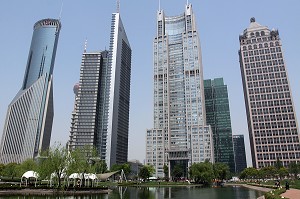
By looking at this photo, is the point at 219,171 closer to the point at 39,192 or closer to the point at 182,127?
the point at 182,127

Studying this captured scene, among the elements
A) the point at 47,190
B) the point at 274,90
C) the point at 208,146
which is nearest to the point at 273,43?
the point at 274,90

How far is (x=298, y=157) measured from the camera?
528 ft

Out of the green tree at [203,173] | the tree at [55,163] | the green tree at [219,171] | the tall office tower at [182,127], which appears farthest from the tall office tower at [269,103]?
the tree at [55,163]

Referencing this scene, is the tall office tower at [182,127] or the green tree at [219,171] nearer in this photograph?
the green tree at [219,171]

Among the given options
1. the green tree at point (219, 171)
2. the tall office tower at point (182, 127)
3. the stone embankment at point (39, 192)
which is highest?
the tall office tower at point (182, 127)

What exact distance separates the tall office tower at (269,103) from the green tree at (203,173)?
79.6m

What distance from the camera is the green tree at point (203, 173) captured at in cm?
10319

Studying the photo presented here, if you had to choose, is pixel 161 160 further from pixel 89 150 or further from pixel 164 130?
pixel 89 150

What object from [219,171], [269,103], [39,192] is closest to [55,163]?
[39,192]

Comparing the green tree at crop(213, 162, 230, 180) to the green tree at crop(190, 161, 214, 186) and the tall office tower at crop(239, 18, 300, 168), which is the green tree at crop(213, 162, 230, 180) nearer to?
the green tree at crop(190, 161, 214, 186)

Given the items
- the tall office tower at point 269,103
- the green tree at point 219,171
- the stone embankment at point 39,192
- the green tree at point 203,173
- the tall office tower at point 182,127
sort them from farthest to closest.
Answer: the tall office tower at point 182,127, the tall office tower at point 269,103, the green tree at point 219,171, the green tree at point 203,173, the stone embankment at point 39,192

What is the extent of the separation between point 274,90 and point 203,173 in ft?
364

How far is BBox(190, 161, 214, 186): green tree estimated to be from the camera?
103 meters

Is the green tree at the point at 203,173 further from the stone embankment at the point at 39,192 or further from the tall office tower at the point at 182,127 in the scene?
the stone embankment at the point at 39,192
